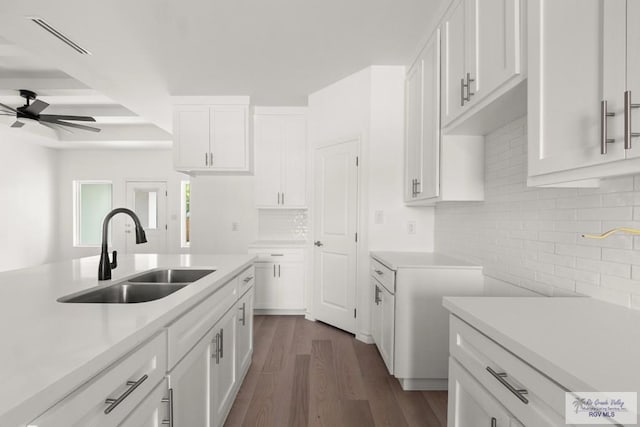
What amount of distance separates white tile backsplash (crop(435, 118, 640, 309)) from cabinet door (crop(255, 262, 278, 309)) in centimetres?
236

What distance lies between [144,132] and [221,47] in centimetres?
440

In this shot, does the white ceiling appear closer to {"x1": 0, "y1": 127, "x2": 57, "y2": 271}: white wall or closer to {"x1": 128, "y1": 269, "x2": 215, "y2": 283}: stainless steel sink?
{"x1": 128, "y1": 269, "x2": 215, "y2": 283}: stainless steel sink

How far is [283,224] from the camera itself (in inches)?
191

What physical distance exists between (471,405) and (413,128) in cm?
234

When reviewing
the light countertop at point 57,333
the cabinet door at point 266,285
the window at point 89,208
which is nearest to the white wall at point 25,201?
the window at point 89,208

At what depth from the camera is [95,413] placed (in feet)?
2.60

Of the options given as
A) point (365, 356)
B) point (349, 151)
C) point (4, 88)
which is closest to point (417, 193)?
point (349, 151)

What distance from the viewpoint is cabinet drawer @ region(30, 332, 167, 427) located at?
689 millimetres

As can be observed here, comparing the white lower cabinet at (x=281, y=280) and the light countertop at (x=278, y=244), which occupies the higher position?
the light countertop at (x=278, y=244)

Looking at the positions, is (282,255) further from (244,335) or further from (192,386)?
(192,386)

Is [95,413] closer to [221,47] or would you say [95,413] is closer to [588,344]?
[588,344]

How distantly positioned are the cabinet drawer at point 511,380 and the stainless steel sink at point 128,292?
1315mm

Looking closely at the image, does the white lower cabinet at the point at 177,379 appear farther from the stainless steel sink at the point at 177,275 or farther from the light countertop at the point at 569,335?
the light countertop at the point at 569,335

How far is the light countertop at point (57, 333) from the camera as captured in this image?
0.62 metres
